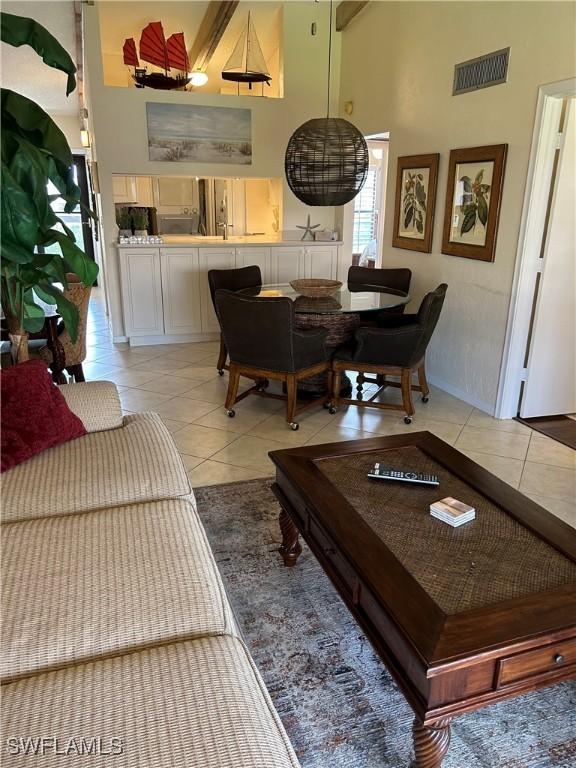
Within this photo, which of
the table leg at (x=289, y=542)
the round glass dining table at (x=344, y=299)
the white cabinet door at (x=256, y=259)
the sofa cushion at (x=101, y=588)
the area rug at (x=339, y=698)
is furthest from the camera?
the white cabinet door at (x=256, y=259)

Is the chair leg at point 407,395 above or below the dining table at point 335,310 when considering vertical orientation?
below

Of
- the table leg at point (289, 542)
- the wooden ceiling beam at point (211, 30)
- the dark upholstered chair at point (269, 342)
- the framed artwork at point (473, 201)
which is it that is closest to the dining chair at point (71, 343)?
the dark upholstered chair at point (269, 342)

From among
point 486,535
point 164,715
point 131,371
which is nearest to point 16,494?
point 164,715

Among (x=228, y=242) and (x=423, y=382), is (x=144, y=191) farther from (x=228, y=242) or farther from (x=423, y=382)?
(x=423, y=382)

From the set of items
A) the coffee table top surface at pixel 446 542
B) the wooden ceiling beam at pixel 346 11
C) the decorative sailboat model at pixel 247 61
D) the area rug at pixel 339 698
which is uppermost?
the wooden ceiling beam at pixel 346 11

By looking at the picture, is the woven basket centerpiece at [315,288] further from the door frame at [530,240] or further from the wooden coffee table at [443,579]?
the wooden coffee table at [443,579]

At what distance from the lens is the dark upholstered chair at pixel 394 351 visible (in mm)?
3674

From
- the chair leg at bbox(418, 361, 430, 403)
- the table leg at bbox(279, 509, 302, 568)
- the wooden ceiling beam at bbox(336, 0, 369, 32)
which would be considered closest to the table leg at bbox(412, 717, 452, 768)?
the table leg at bbox(279, 509, 302, 568)

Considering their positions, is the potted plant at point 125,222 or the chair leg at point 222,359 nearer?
the chair leg at point 222,359

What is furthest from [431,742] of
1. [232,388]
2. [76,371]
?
[76,371]

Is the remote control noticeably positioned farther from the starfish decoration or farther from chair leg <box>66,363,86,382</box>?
the starfish decoration

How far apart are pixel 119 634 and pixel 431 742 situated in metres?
0.78

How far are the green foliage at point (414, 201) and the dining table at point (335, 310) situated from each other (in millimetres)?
749

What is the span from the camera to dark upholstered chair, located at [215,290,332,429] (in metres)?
3.48
